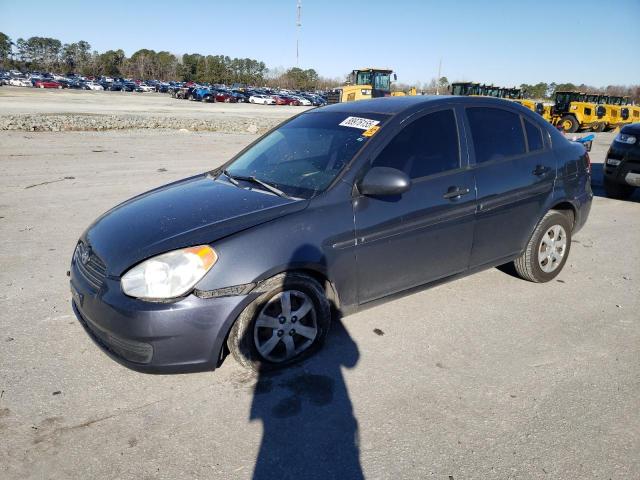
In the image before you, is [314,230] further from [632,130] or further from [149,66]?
→ [149,66]

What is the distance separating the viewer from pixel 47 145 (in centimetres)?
1311

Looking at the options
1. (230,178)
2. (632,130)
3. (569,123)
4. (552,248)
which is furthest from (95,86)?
(552,248)

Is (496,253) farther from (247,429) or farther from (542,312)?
(247,429)

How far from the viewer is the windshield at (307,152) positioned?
3.36 metres

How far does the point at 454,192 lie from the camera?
3.61 m

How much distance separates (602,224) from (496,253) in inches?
Answer: 154

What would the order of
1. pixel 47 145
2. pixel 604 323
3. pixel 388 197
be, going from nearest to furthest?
pixel 388 197 < pixel 604 323 < pixel 47 145

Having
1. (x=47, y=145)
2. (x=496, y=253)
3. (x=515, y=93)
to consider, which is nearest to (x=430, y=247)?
(x=496, y=253)

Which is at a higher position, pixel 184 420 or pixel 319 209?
pixel 319 209

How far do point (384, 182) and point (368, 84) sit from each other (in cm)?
2942

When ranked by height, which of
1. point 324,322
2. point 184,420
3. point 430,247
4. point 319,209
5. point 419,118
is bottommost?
point 184,420

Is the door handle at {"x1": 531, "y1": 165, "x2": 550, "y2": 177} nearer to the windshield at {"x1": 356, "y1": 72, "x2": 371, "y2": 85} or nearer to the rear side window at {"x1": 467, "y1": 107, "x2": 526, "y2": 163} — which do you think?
the rear side window at {"x1": 467, "y1": 107, "x2": 526, "y2": 163}

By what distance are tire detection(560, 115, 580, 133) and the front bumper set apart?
26817 mm

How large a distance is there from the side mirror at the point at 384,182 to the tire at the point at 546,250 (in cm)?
187
